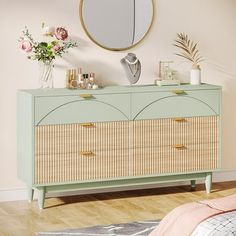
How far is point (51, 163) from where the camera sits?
251 inches

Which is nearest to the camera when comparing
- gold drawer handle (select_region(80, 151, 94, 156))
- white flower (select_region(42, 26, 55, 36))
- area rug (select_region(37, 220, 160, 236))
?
area rug (select_region(37, 220, 160, 236))

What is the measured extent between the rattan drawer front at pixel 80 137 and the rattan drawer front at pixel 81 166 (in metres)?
0.05

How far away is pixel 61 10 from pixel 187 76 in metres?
1.33

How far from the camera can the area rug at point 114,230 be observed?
5.62 meters

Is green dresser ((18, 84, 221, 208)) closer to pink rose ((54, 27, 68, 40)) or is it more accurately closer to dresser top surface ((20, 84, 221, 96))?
dresser top surface ((20, 84, 221, 96))

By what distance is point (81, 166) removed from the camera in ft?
21.2

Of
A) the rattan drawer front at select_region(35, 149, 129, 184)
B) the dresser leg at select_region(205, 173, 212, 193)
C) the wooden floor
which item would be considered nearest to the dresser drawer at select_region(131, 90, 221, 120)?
the rattan drawer front at select_region(35, 149, 129, 184)

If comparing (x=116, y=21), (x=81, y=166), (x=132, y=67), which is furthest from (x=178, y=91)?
(x=81, y=166)

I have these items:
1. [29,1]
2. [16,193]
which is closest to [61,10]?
[29,1]

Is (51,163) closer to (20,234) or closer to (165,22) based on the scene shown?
(20,234)

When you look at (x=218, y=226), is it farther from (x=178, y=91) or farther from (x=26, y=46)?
(x=26, y=46)

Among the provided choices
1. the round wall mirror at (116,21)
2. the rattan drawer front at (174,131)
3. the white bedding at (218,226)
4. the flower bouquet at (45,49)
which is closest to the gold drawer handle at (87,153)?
the rattan drawer front at (174,131)

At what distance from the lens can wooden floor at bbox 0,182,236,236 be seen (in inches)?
234

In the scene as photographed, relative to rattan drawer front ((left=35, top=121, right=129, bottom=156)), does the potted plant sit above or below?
above
